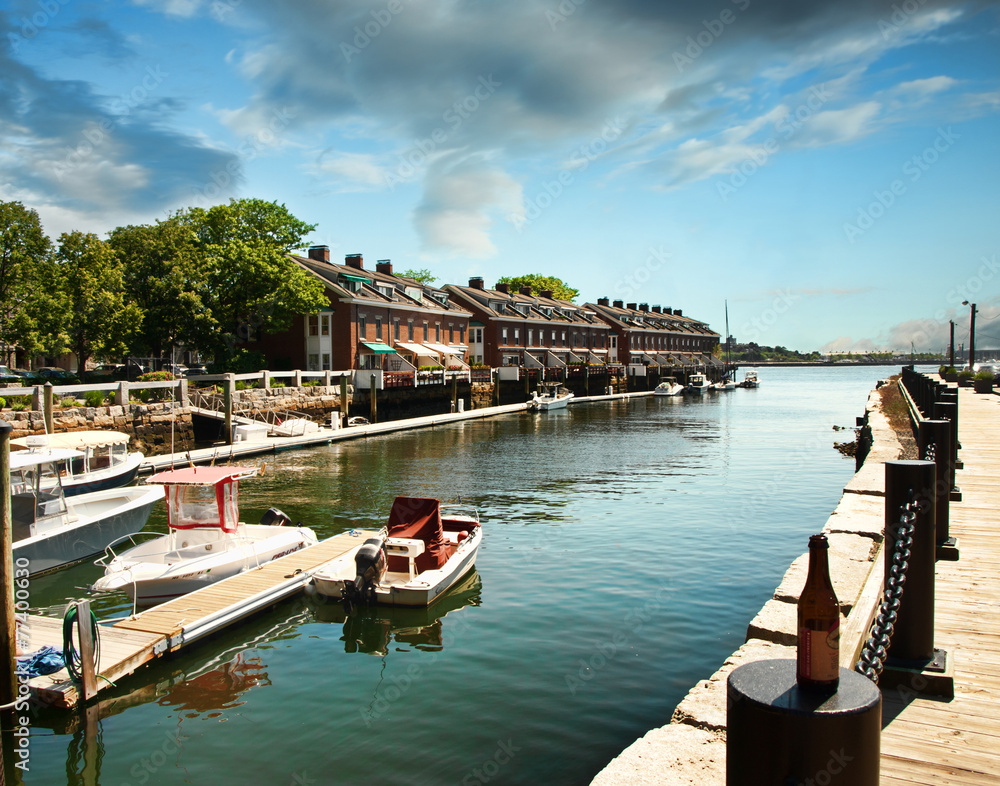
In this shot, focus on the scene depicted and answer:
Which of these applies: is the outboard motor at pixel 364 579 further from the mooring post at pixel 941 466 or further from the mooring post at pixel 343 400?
the mooring post at pixel 343 400

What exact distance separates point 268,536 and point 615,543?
25.8ft

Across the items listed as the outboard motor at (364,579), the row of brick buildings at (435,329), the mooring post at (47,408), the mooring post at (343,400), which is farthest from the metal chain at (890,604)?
the row of brick buildings at (435,329)

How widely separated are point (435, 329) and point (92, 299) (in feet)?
94.1

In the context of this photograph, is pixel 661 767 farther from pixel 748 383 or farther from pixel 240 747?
pixel 748 383

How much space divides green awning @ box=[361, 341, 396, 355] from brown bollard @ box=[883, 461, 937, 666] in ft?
160

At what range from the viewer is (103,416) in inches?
1196

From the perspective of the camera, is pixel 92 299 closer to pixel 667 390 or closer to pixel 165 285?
pixel 165 285

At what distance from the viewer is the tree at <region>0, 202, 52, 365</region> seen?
122ft

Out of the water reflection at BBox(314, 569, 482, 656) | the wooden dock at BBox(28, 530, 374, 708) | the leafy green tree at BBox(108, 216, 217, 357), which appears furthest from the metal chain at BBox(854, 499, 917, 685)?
the leafy green tree at BBox(108, 216, 217, 357)

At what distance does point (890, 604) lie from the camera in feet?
14.9

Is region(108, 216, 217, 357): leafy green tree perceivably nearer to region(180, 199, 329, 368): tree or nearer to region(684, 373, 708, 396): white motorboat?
region(180, 199, 329, 368): tree

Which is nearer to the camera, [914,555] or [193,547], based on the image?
[914,555]

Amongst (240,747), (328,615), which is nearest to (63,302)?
(328,615)

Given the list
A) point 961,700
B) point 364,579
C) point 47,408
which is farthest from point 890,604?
point 47,408
